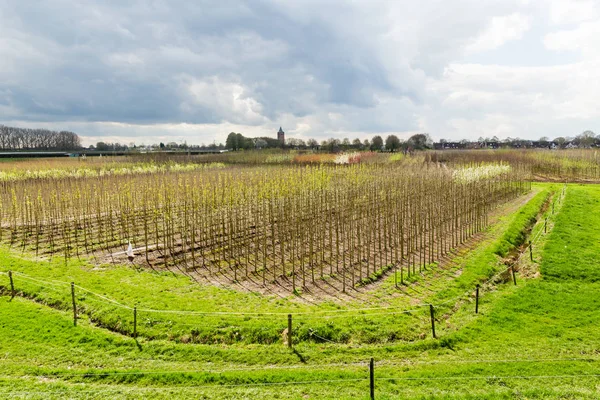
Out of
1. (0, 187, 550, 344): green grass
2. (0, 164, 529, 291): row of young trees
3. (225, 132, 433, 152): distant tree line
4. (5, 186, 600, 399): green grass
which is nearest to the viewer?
(5, 186, 600, 399): green grass

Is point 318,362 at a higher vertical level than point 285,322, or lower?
lower

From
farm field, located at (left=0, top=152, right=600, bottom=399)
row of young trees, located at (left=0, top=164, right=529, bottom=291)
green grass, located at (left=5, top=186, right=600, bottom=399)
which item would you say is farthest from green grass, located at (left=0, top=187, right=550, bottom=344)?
row of young trees, located at (left=0, top=164, right=529, bottom=291)

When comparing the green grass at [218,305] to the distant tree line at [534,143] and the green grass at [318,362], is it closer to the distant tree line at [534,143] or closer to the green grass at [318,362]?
the green grass at [318,362]

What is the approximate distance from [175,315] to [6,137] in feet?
324

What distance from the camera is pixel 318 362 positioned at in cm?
859

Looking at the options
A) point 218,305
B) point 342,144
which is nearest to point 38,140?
point 342,144

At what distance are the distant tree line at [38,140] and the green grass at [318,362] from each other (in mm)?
92696

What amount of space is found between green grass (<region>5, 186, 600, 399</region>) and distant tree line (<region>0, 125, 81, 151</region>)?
92.7m

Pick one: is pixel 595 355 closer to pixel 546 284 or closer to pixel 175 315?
pixel 546 284

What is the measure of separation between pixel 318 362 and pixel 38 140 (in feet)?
344

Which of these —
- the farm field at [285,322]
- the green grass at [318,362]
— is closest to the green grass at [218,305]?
the farm field at [285,322]

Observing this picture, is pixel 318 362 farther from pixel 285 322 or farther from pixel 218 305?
pixel 218 305

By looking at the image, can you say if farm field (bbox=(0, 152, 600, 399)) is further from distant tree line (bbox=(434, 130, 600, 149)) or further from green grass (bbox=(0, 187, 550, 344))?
distant tree line (bbox=(434, 130, 600, 149))

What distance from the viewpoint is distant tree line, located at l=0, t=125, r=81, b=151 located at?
8344cm
